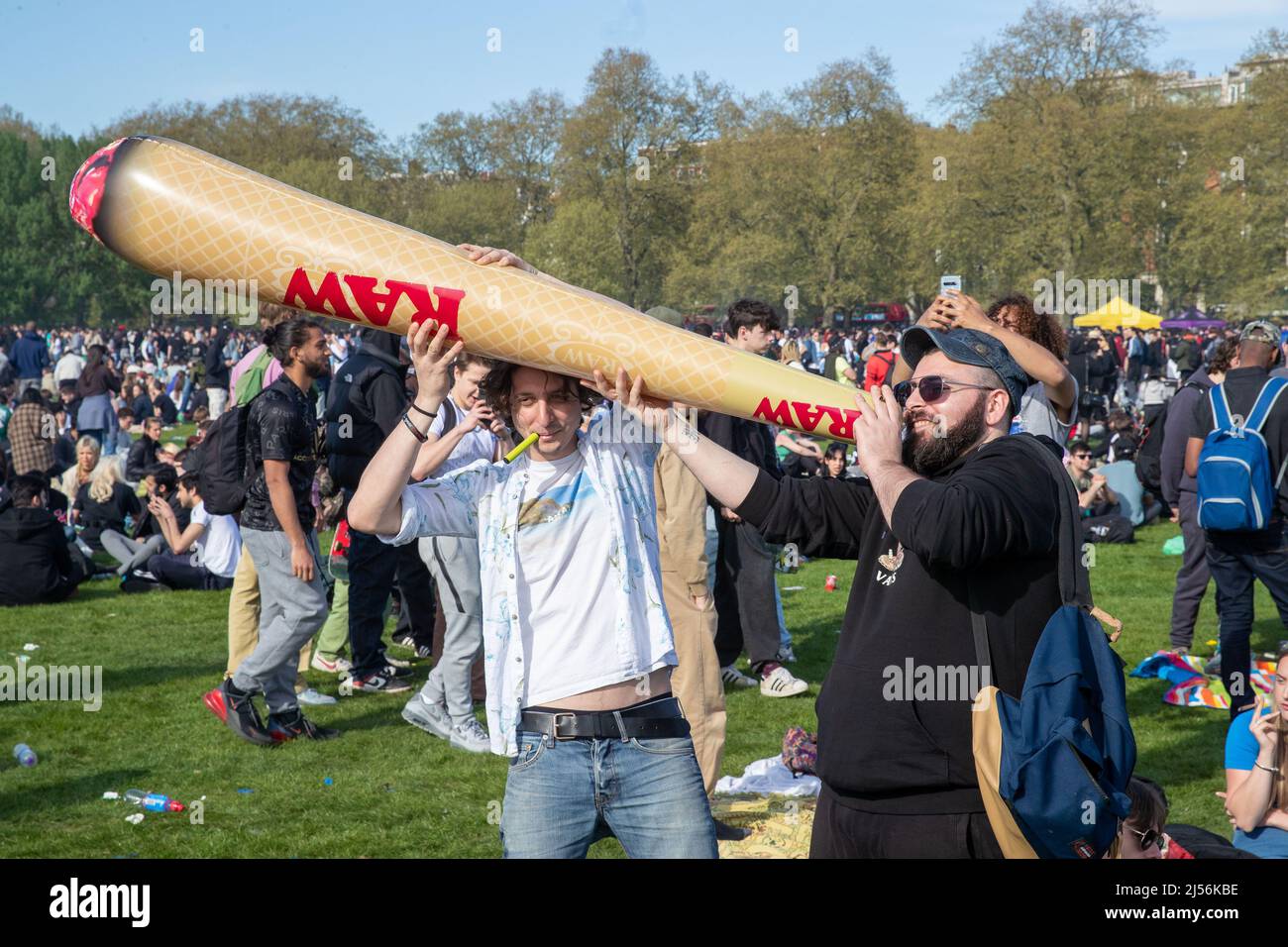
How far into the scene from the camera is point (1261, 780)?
15.9ft

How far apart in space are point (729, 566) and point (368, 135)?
49.5 m

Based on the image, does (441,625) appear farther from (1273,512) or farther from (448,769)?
(1273,512)

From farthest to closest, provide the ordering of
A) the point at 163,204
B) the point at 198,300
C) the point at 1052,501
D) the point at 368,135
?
the point at 368,135, the point at 198,300, the point at 163,204, the point at 1052,501

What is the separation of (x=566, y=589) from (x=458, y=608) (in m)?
3.72

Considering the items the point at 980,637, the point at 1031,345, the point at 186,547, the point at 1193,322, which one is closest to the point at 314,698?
the point at 186,547

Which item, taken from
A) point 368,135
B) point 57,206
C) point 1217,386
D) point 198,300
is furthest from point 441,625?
point 57,206

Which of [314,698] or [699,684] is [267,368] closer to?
[314,698]

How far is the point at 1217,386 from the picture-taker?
7629mm

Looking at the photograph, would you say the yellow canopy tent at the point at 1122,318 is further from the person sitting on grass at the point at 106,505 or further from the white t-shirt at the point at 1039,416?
the white t-shirt at the point at 1039,416

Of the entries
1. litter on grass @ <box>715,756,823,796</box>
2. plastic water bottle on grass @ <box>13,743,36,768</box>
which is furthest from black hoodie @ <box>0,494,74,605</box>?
litter on grass @ <box>715,756,823,796</box>

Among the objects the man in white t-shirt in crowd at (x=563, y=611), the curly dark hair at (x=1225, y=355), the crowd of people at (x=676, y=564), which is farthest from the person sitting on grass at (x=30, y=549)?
the curly dark hair at (x=1225, y=355)

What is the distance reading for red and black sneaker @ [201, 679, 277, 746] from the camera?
23.6 feet

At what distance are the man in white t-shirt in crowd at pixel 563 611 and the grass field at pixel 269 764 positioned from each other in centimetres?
242
